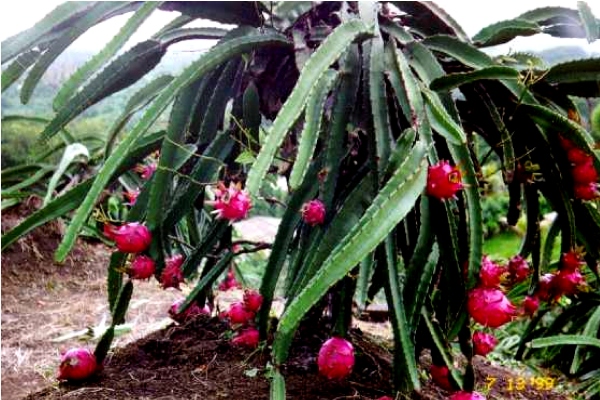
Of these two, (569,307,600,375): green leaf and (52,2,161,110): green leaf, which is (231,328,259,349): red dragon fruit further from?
(569,307,600,375): green leaf

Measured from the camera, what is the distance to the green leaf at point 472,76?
119 cm

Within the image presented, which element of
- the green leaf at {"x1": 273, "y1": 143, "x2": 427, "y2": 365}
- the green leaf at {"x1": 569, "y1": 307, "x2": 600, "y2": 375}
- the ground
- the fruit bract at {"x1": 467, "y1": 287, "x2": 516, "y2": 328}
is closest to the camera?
the green leaf at {"x1": 273, "y1": 143, "x2": 427, "y2": 365}

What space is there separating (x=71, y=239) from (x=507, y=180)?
3.04ft

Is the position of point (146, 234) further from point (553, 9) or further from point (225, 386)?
point (553, 9)

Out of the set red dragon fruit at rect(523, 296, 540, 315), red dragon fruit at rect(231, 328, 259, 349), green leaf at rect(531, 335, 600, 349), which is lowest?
green leaf at rect(531, 335, 600, 349)

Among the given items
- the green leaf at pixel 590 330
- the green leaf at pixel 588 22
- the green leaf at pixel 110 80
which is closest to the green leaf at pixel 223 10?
the green leaf at pixel 110 80

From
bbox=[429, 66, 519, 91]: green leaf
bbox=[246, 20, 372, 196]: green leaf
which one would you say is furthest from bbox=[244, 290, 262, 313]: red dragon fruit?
bbox=[429, 66, 519, 91]: green leaf

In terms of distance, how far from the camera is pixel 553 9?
171 cm

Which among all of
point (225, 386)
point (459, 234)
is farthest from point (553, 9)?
point (225, 386)

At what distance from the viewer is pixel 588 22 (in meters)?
1.57

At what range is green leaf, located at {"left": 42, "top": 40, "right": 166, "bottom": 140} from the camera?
1553mm

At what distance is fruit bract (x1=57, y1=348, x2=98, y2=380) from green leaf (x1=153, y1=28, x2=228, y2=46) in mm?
762

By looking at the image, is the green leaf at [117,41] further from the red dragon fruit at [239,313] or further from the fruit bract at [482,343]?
the fruit bract at [482,343]
